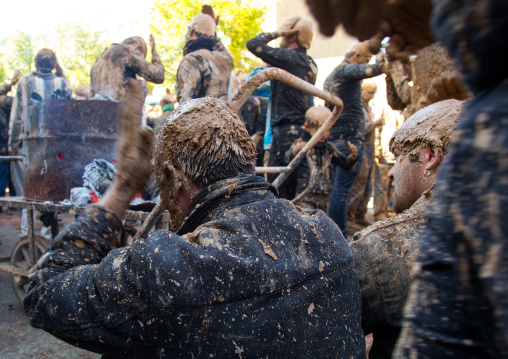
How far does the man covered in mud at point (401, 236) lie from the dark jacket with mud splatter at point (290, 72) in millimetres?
2766

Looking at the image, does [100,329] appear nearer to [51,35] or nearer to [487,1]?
[487,1]

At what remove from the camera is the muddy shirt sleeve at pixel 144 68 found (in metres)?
5.35

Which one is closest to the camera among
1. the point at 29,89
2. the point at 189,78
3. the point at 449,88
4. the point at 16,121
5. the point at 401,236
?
the point at 401,236

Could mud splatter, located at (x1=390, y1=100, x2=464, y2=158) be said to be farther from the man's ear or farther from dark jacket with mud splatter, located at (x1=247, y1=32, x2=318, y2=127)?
dark jacket with mud splatter, located at (x1=247, y1=32, x2=318, y2=127)

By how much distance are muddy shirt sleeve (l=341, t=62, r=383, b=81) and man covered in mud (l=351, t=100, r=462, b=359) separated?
2.76 m

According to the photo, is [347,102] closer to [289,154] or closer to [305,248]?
[289,154]

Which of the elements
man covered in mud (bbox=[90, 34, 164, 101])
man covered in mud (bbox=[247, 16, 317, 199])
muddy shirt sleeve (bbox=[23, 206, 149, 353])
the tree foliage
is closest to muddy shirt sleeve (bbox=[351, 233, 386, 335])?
muddy shirt sleeve (bbox=[23, 206, 149, 353])

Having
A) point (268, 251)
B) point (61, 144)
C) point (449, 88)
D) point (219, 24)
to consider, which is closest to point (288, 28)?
point (61, 144)

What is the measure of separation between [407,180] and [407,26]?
4.20 ft

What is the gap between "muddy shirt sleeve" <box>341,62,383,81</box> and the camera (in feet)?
15.0

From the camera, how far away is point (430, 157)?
74.6 inches

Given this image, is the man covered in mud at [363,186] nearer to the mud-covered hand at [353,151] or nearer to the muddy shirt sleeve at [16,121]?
the mud-covered hand at [353,151]

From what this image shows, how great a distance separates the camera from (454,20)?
542 mm

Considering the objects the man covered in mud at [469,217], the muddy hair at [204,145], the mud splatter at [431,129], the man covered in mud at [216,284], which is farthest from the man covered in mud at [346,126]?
the man covered in mud at [469,217]
